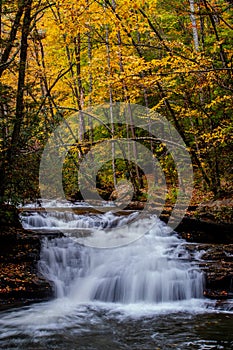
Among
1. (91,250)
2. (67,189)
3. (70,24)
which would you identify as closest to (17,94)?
(70,24)

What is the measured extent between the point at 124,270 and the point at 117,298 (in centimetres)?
92

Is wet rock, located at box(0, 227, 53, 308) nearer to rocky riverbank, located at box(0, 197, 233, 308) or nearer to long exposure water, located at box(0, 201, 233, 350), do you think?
rocky riverbank, located at box(0, 197, 233, 308)

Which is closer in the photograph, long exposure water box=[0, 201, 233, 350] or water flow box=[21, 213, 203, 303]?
long exposure water box=[0, 201, 233, 350]

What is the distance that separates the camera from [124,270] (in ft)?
27.9

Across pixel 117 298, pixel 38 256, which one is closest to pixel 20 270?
pixel 38 256

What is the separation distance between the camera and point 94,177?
17.1 meters

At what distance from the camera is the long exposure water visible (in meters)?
5.56

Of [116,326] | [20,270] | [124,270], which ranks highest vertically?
[20,270]

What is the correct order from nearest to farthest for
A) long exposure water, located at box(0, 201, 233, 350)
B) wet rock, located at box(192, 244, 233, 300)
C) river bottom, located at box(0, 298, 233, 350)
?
river bottom, located at box(0, 298, 233, 350), long exposure water, located at box(0, 201, 233, 350), wet rock, located at box(192, 244, 233, 300)

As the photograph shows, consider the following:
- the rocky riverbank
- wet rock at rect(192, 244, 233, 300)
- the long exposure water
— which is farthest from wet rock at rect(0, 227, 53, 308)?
wet rock at rect(192, 244, 233, 300)

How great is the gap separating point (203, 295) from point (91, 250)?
310 cm

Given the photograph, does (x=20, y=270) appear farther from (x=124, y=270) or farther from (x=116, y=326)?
(x=116, y=326)

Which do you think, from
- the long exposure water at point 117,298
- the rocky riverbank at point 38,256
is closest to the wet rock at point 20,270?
the rocky riverbank at point 38,256

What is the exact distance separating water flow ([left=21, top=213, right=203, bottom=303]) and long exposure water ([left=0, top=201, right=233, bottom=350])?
2cm
